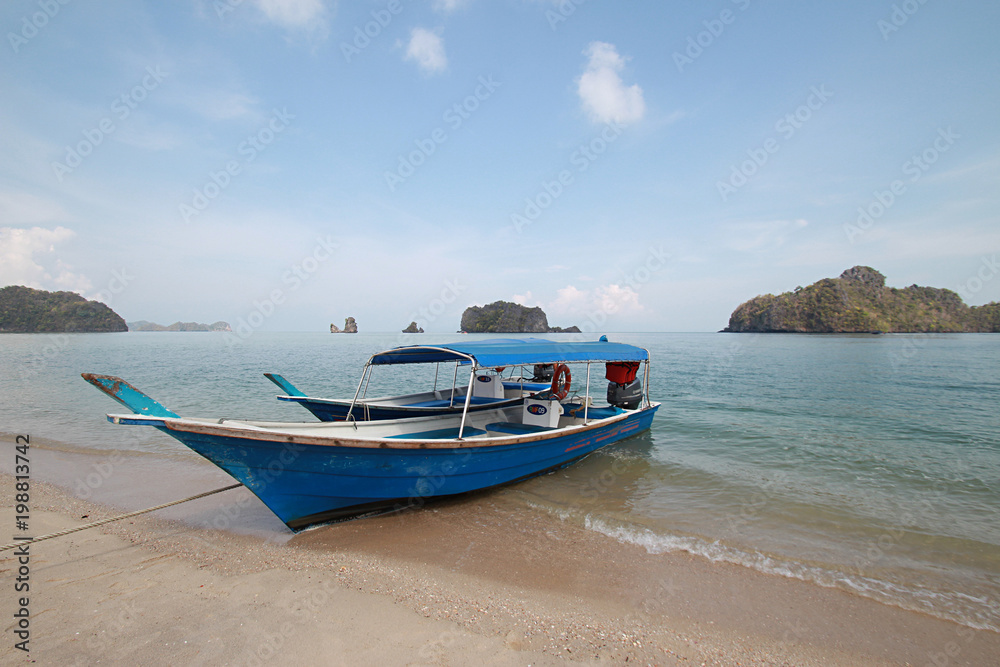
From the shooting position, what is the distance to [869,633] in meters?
4.09

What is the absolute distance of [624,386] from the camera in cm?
1076

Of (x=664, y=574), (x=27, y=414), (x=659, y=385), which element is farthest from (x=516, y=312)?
(x=664, y=574)

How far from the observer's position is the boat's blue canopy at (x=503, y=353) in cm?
695

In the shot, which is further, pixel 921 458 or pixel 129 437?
pixel 129 437

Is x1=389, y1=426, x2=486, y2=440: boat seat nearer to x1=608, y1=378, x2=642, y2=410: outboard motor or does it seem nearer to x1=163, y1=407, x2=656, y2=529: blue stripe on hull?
x1=163, y1=407, x2=656, y2=529: blue stripe on hull

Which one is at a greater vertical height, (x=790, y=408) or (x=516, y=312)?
(x=516, y=312)

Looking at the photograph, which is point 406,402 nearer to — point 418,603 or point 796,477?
point 418,603

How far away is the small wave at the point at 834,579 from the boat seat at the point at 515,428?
7.24 feet

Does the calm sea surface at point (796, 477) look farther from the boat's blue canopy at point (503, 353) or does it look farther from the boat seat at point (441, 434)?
the boat's blue canopy at point (503, 353)

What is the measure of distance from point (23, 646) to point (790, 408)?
19.9m

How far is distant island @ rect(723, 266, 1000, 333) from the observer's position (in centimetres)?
8719

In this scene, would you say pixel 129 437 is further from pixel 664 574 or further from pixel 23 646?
pixel 664 574

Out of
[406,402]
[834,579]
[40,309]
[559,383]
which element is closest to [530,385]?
[559,383]

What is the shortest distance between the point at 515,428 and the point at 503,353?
207cm
